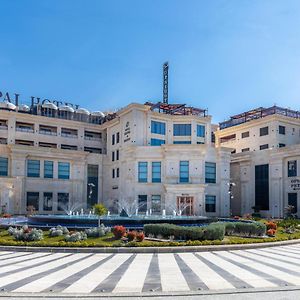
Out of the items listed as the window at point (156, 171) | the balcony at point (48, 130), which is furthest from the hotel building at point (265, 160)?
the balcony at point (48, 130)

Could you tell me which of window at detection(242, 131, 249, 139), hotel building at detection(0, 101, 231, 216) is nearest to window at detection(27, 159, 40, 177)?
hotel building at detection(0, 101, 231, 216)

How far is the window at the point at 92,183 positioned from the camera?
2527 inches

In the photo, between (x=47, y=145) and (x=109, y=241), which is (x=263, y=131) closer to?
(x=47, y=145)

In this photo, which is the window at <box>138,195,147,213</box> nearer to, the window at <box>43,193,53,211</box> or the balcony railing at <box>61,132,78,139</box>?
the window at <box>43,193,53,211</box>

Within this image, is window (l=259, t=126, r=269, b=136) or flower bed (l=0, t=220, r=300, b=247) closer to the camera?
flower bed (l=0, t=220, r=300, b=247)

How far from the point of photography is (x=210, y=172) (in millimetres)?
56844

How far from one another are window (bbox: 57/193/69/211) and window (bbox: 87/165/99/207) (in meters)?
4.01

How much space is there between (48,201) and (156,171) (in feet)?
54.3

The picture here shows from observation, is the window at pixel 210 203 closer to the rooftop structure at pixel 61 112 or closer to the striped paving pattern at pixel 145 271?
the rooftop structure at pixel 61 112

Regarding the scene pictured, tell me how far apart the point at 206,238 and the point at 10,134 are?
46.1 meters

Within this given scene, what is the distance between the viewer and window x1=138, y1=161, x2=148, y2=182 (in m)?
56.4


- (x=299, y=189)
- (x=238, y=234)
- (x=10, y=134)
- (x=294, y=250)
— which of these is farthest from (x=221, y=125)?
(x=294, y=250)

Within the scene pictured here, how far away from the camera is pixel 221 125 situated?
76312 millimetres

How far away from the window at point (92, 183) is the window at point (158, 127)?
473 inches
